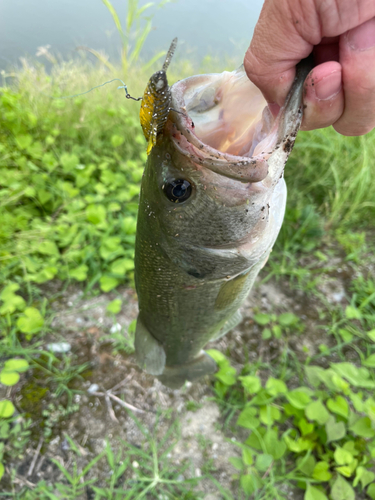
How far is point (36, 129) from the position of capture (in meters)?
3.31

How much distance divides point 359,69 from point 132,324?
2003 mm

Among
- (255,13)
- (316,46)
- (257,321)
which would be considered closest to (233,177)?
(316,46)

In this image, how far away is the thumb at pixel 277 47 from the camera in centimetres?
78

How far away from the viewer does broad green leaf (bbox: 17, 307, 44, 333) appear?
2088 millimetres

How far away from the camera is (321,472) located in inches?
70.4

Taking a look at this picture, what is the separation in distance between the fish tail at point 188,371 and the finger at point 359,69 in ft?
5.42

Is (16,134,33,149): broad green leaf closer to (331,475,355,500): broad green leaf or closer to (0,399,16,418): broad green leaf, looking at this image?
(0,399,16,418): broad green leaf

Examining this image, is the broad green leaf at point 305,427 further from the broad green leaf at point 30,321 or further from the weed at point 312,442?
the broad green leaf at point 30,321

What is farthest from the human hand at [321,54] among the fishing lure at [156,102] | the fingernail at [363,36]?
the fishing lure at [156,102]

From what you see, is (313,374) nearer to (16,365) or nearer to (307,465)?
(307,465)

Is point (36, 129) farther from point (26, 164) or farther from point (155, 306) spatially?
point (155, 306)

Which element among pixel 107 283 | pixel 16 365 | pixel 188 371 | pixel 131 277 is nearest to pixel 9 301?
pixel 16 365

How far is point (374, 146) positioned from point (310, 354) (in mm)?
2388

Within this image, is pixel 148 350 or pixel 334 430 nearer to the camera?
pixel 148 350
